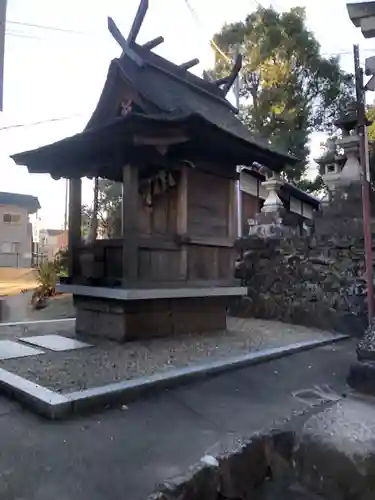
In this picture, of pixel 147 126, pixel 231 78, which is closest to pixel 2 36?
pixel 147 126

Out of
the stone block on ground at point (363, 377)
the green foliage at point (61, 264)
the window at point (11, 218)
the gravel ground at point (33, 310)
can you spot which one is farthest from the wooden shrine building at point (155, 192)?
the window at point (11, 218)

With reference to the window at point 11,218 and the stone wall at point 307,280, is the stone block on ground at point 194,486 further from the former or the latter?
the window at point 11,218

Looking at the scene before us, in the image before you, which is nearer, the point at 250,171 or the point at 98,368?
the point at 98,368

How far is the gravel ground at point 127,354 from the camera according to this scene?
384 cm

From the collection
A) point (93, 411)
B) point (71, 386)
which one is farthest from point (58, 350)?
point (93, 411)

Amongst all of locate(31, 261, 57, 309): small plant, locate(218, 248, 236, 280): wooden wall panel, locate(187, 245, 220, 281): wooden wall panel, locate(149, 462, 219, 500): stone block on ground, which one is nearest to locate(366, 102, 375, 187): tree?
locate(218, 248, 236, 280): wooden wall panel

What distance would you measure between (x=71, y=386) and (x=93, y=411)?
1.31ft

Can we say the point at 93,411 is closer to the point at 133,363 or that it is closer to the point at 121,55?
the point at 133,363

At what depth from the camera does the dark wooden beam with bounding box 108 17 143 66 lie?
6.18 meters

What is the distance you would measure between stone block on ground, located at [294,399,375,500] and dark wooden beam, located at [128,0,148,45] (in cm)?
584

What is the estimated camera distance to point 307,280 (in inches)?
308

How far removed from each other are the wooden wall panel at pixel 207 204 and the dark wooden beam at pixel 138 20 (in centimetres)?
227

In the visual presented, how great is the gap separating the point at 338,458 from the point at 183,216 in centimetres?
401

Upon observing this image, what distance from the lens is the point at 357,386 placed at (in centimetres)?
358
